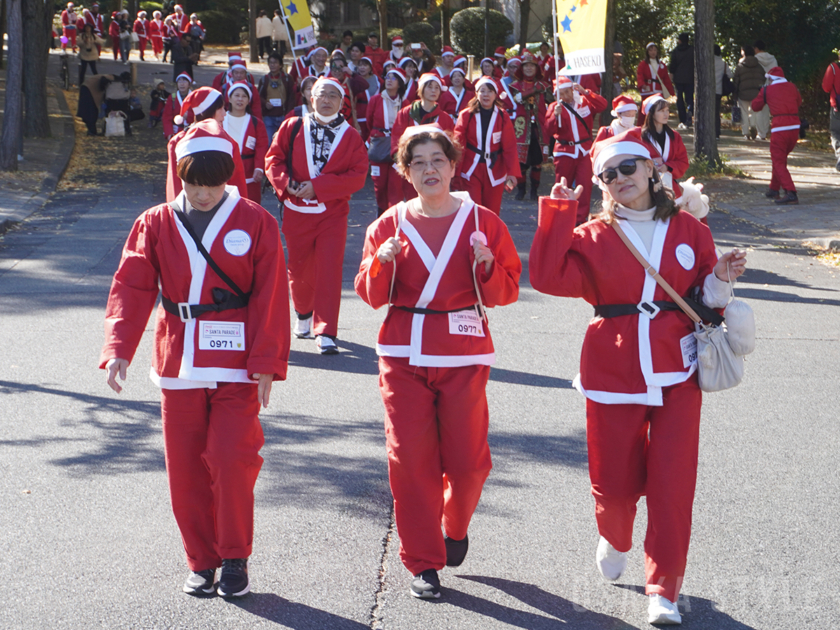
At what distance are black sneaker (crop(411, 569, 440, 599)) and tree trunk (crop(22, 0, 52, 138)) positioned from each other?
1965 cm

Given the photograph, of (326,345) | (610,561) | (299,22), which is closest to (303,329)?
(326,345)

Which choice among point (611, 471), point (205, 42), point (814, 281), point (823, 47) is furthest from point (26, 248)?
point (205, 42)

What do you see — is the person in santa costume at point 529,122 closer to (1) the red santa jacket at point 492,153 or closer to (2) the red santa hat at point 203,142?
(1) the red santa jacket at point 492,153

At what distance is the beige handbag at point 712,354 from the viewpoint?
367 cm

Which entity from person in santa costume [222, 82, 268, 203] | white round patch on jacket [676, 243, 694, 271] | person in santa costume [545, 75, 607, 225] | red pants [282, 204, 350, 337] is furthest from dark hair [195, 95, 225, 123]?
person in santa costume [545, 75, 607, 225]

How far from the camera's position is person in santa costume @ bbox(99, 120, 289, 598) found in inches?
149

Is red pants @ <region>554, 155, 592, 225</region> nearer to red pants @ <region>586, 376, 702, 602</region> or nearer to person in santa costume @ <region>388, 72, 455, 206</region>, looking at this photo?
person in santa costume @ <region>388, 72, 455, 206</region>

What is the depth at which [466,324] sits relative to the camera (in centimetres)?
397

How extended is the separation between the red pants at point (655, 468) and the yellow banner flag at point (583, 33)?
7.93m

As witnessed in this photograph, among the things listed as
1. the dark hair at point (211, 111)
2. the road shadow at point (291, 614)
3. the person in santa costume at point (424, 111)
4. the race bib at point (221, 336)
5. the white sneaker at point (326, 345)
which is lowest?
the road shadow at point (291, 614)

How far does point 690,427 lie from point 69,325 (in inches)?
243

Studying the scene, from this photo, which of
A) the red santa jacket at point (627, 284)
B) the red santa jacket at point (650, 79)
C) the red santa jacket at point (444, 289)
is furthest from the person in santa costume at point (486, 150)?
the red santa jacket at point (650, 79)

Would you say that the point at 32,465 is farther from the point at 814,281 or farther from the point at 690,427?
the point at 814,281

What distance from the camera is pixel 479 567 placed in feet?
14.0
